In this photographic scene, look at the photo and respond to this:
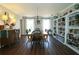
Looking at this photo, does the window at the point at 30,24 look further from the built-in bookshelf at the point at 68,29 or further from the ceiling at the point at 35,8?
the built-in bookshelf at the point at 68,29

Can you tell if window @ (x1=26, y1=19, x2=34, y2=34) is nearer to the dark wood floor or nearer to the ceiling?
the ceiling

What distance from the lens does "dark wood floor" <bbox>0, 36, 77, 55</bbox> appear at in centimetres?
252

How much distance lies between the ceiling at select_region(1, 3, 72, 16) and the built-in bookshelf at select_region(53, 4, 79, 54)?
27cm

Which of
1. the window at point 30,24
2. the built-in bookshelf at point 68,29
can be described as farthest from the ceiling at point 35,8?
the built-in bookshelf at point 68,29

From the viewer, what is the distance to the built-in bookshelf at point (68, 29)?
2.50m

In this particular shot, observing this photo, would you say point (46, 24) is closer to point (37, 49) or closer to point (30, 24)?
point (30, 24)

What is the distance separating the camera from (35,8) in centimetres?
258

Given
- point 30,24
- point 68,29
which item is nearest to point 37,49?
point 30,24

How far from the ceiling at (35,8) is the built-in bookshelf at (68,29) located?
0.27 m

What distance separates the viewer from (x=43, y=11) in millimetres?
2631

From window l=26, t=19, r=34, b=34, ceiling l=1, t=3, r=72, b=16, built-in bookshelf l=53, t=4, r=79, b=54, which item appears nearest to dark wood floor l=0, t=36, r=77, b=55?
built-in bookshelf l=53, t=4, r=79, b=54

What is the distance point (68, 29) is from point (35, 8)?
1025 millimetres
